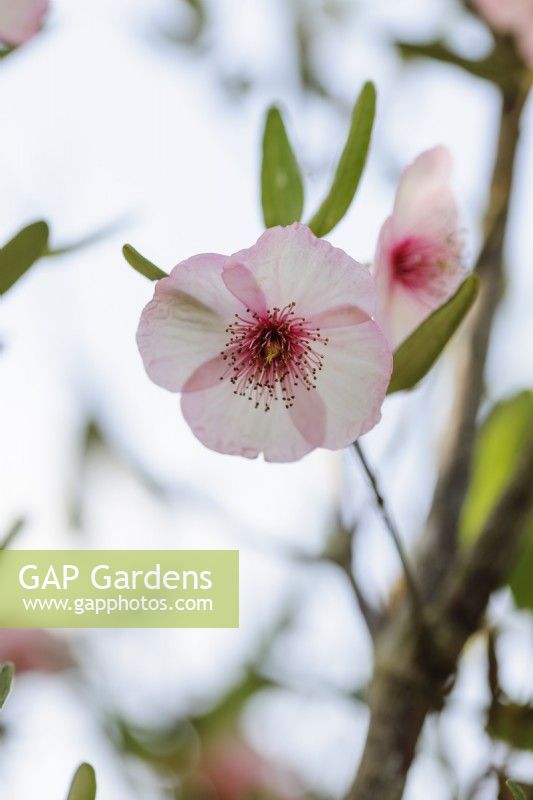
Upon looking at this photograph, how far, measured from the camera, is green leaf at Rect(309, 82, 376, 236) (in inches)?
21.4

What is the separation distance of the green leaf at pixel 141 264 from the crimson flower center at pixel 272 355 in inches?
4.6

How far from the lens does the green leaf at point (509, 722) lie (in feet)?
2.28

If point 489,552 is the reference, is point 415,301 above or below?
above

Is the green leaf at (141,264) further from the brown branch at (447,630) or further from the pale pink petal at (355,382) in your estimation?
the brown branch at (447,630)

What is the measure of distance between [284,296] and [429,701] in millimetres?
286

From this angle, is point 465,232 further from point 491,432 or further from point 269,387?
point 491,432

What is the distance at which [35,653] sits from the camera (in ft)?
3.54

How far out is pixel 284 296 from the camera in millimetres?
602

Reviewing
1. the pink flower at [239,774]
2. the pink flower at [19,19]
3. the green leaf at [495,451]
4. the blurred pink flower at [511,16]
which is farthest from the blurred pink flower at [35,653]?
the blurred pink flower at [511,16]

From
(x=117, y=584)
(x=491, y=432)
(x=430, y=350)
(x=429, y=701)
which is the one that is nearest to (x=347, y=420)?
(x=430, y=350)

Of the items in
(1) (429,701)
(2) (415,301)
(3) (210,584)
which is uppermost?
(2) (415,301)

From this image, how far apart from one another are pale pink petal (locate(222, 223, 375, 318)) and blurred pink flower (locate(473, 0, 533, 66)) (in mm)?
656

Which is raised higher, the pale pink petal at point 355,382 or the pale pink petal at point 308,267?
the pale pink petal at point 308,267

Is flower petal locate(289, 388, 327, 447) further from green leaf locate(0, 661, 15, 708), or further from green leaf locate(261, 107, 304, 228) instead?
green leaf locate(0, 661, 15, 708)
